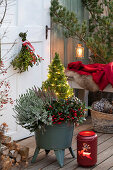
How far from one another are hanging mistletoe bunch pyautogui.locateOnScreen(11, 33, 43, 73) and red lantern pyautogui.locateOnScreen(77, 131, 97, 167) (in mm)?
1005

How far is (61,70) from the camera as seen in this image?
3344 mm

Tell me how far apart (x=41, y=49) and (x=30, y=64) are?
42 cm

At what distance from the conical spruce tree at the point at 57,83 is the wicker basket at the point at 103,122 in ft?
2.23

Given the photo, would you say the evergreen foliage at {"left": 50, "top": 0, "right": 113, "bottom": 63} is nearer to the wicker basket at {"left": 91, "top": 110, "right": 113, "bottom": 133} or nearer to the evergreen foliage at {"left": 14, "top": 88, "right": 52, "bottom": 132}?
the wicker basket at {"left": 91, "top": 110, "right": 113, "bottom": 133}

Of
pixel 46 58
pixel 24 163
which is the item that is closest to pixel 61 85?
pixel 46 58

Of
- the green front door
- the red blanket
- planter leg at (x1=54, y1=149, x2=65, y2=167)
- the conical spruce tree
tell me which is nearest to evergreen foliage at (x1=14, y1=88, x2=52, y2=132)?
planter leg at (x1=54, y1=149, x2=65, y2=167)

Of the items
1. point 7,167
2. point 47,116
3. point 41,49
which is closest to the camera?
point 7,167

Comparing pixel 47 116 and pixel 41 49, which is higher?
pixel 41 49

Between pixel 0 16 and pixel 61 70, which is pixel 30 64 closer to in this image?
pixel 61 70

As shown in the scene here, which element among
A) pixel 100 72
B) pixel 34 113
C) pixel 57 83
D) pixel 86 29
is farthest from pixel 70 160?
pixel 86 29

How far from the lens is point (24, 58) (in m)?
3.32

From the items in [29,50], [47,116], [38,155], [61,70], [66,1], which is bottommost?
[38,155]

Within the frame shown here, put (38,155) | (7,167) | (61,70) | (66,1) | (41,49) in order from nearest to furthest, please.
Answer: (7,167), (38,155), (61,70), (41,49), (66,1)

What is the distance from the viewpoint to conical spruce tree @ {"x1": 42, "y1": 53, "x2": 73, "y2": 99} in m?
3.26
